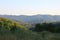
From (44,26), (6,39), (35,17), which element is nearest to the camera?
(6,39)

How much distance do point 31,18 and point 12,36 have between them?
79.8ft

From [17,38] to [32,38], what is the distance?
70cm

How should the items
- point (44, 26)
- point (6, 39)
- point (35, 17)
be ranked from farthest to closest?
point (35, 17), point (44, 26), point (6, 39)

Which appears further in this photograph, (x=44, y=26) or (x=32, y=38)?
(x=44, y=26)

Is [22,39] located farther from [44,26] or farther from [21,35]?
[44,26]

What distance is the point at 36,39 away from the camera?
665 centimetres

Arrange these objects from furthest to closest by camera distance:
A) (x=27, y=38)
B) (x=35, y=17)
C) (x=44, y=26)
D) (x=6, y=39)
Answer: (x=35, y=17), (x=44, y=26), (x=27, y=38), (x=6, y=39)

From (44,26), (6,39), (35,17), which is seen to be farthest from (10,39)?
(35,17)

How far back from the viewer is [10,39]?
6000 mm

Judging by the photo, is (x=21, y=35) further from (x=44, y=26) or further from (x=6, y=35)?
(x=44, y=26)

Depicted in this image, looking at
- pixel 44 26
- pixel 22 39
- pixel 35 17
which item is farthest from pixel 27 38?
pixel 35 17

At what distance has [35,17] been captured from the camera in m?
30.1

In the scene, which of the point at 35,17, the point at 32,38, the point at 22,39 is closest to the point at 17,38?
the point at 22,39

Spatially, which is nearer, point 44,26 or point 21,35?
point 21,35
